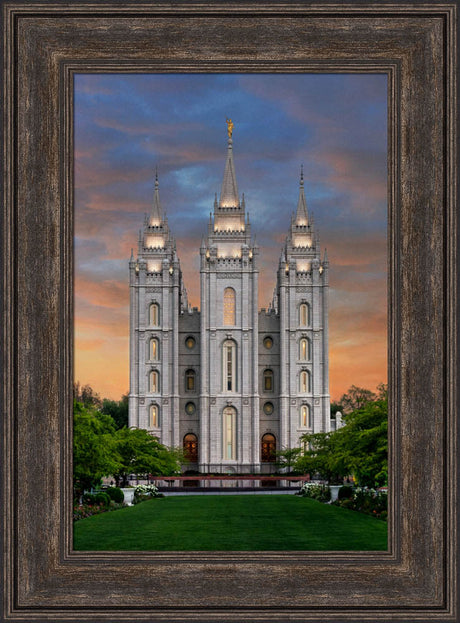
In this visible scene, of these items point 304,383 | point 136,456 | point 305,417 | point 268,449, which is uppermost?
point 304,383

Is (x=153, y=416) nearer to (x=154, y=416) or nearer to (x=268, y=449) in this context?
(x=154, y=416)

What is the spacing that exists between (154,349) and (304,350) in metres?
13.6

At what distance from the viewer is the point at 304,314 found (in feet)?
209

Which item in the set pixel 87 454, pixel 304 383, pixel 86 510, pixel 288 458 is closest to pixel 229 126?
pixel 86 510

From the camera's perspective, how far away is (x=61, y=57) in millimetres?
9602

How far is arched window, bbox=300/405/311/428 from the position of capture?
205 feet

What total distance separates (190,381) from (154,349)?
4.52m

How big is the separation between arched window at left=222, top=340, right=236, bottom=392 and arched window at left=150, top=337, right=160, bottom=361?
600 cm

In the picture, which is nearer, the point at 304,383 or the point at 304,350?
the point at 304,383

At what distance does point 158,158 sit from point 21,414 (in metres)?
5.79

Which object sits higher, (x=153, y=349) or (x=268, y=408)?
(x=153, y=349)

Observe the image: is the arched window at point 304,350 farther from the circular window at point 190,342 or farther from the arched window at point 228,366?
the circular window at point 190,342

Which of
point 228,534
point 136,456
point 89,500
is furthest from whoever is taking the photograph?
point 136,456

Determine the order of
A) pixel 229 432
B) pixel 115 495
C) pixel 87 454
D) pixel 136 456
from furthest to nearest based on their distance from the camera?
1. pixel 229 432
2. pixel 136 456
3. pixel 115 495
4. pixel 87 454
